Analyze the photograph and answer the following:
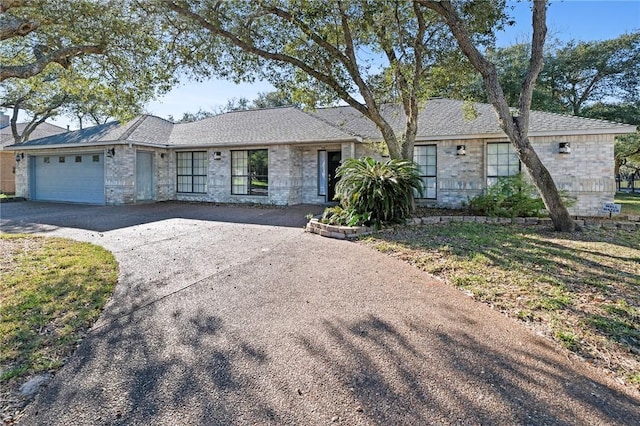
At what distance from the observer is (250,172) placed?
15.2 meters

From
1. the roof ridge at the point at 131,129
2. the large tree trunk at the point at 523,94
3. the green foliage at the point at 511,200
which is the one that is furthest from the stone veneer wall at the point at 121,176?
the green foliage at the point at 511,200

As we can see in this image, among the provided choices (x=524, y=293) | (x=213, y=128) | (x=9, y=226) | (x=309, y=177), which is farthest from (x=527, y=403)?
(x=213, y=128)

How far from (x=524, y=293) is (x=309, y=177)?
1131cm

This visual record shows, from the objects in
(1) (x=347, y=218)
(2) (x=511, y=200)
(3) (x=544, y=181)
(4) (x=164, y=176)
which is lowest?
(1) (x=347, y=218)

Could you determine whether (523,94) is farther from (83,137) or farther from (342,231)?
(83,137)

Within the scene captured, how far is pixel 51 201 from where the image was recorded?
55.2 ft

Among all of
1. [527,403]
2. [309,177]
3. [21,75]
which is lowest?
[527,403]

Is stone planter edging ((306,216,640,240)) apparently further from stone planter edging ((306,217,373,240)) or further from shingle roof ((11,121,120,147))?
shingle roof ((11,121,120,147))

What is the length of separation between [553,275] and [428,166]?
319 inches

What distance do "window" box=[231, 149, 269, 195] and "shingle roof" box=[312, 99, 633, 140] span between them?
10.9 feet

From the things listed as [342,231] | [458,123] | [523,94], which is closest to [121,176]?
[342,231]

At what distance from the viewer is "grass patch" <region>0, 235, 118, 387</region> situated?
3078mm

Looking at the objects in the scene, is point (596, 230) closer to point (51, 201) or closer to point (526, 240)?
point (526, 240)

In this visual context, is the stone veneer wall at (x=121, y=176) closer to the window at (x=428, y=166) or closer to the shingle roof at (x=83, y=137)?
the shingle roof at (x=83, y=137)
